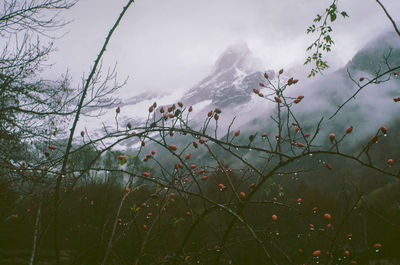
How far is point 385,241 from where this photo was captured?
24.2 meters

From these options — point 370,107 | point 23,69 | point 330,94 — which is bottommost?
point 23,69

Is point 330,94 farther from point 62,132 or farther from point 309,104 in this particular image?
point 62,132

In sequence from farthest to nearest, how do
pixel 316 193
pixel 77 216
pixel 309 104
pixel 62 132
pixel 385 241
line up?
1. pixel 309 104
2. pixel 316 193
3. pixel 385 241
4. pixel 77 216
5. pixel 62 132

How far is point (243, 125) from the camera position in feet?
584

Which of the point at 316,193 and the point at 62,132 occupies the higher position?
the point at 62,132

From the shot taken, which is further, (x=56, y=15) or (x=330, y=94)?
(x=330, y=94)

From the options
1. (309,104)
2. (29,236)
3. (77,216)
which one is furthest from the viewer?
(309,104)

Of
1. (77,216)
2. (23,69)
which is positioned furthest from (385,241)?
(23,69)

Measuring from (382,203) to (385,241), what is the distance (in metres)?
7.98

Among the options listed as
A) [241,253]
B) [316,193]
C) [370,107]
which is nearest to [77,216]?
[241,253]

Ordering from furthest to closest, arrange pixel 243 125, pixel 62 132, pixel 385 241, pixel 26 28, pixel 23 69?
pixel 243 125 < pixel 385 241 < pixel 62 132 < pixel 23 69 < pixel 26 28

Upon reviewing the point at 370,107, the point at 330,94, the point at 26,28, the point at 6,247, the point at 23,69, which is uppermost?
the point at 330,94

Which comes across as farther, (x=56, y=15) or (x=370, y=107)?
(x=370, y=107)

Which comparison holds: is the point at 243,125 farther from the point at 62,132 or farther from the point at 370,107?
the point at 62,132
